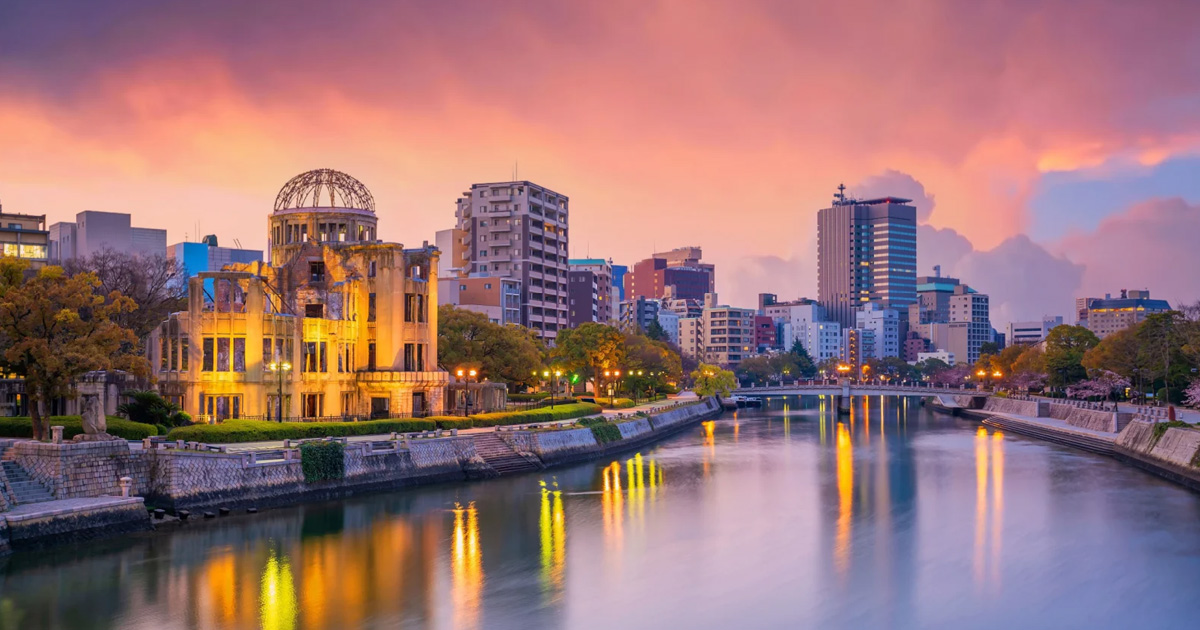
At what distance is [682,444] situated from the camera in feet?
324

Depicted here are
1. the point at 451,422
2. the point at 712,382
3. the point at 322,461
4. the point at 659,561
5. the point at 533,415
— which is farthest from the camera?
the point at 712,382

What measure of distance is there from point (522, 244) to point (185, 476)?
10828 centimetres

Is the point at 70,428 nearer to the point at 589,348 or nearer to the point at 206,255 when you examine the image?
the point at 589,348

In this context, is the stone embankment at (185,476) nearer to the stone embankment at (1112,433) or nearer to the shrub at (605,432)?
the shrub at (605,432)

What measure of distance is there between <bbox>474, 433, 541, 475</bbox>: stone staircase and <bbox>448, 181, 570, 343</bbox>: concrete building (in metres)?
81.9

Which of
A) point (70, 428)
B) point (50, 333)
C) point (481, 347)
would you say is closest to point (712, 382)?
point (481, 347)

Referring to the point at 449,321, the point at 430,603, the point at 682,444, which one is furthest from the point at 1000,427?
the point at 430,603

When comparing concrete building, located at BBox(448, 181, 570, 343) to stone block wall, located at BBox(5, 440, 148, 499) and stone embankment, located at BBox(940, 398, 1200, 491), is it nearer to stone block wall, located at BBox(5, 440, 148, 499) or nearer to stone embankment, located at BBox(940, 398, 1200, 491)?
stone embankment, located at BBox(940, 398, 1200, 491)

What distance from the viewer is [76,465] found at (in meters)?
44.0

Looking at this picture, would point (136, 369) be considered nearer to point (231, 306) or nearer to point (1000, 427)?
point (231, 306)

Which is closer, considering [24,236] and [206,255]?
[24,236]

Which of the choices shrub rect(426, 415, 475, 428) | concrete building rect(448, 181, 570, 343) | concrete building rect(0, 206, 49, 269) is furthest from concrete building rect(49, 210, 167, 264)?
shrub rect(426, 415, 475, 428)

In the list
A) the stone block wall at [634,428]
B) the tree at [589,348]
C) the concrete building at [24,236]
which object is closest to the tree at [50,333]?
the stone block wall at [634,428]

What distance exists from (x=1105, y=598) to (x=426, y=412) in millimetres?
50206
